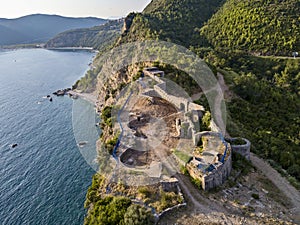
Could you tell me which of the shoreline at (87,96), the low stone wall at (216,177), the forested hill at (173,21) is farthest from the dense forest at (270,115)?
the shoreline at (87,96)

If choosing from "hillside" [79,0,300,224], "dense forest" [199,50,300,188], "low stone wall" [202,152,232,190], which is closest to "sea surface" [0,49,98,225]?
"hillside" [79,0,300,224]

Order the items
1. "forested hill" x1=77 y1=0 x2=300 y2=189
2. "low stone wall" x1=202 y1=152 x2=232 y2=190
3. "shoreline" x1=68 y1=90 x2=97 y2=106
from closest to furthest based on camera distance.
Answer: "low stone wall" x1=202 y1=152 x2=232 y2=190 < "forested hill" x1=77 y1=0 x2=300 y2=189 < "shoreline" x1=68 y1=90 x2=97 y2=106

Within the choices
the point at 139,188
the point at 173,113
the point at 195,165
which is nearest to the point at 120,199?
the point at 139,188

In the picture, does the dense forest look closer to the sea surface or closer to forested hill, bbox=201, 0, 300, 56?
forested hill, bbox=201, 0, 300, 56

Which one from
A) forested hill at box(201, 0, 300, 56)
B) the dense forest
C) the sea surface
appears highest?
forested hill at box(201, 0, 300, 56)

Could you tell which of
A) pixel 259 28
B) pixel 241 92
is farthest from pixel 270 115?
pixel 259 28

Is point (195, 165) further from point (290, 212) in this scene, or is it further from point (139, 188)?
point (290, 212)

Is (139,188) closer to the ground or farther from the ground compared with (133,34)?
closer to the ground
